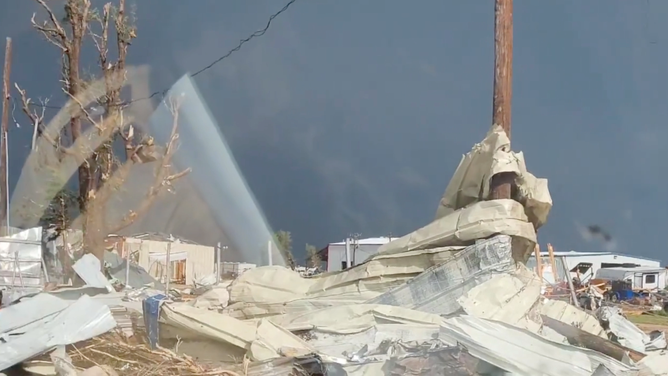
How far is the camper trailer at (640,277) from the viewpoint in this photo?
45188 mm

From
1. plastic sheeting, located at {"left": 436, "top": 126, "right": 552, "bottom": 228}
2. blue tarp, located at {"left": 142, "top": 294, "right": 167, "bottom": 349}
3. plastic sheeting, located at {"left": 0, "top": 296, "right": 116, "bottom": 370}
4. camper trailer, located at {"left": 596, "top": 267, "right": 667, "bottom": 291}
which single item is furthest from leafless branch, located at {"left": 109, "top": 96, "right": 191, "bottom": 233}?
camper trailer, located at {"left": 596, "top": 267, "right": 667, "bottom": 291}

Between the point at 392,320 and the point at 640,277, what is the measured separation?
4363 centimetres

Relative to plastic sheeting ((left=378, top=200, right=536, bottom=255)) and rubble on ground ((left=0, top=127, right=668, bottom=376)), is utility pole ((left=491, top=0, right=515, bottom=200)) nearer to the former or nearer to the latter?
rubble on ground ((left=0, top=127, right=668, bottom=376))

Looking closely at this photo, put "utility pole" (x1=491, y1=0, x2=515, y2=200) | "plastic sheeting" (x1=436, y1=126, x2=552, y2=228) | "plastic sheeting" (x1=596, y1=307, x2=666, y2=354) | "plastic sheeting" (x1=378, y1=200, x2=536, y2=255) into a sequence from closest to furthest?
"plastic sheeting" (x1=378, y1=200, x2=536, y2=255), "plastic sheeting" (x1=436, y1=126, x2=552, y2=228), "plastic sheeting" (x1=596, y1=307, x2=666, y2=354), "utility pole" (x1=491, y1=0, x2=515, y2=200)

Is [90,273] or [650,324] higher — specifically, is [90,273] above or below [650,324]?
above

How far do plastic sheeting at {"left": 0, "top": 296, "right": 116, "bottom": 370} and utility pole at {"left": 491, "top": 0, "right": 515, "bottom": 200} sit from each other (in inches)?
191

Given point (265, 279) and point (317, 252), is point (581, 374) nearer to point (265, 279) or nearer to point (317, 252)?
point (265, 279)

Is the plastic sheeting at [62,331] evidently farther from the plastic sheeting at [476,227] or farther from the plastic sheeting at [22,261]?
the plastic sheeting at [22,261]

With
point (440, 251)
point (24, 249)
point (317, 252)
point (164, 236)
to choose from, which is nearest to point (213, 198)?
point (164, 236)

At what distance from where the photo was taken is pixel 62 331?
6324mm

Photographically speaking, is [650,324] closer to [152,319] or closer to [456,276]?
[456,276]

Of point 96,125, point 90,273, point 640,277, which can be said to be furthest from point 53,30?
point 640,277

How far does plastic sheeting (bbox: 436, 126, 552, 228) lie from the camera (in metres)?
7.96

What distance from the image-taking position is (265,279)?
27.7 ft
